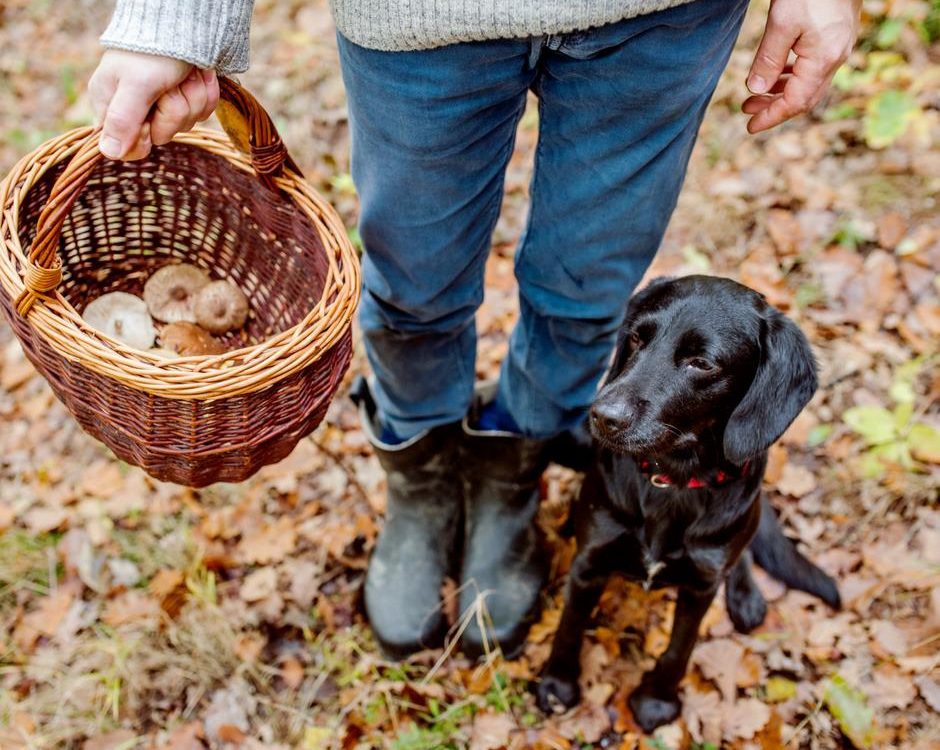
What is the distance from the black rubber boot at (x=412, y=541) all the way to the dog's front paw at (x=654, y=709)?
0.61 metres

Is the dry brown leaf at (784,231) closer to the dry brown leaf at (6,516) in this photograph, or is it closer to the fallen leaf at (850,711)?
the fallen leaf at (850,711)

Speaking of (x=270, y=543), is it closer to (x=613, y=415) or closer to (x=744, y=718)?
(x=613, y=415)

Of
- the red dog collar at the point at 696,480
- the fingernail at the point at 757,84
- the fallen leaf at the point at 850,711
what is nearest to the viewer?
the fingernail at the point at 757,84

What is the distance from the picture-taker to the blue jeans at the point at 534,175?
4.92ft

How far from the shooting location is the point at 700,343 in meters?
1.82

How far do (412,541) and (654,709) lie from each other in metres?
0.83

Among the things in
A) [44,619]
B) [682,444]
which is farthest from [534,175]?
[44,619]

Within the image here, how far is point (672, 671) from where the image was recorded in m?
2.27

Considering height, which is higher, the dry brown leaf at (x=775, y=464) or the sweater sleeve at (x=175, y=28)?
the sweater sleeve at (x=175, y=28)

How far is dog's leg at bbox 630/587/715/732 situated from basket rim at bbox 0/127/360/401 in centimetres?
117

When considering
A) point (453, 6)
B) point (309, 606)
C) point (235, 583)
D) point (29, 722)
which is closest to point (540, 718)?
point (309, 606)

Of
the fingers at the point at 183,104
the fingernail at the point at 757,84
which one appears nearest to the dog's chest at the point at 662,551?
the fingernail at the point at 757,84

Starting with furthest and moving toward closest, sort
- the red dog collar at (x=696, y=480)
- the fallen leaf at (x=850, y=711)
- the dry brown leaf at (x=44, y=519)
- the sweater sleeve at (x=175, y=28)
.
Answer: the dry brown leaf at (x=44, y=519), the fallen leaf at (x=850, y=711), the red dog collar at (x=696, y=480), the sweater sleeve at (x=175, y=28)

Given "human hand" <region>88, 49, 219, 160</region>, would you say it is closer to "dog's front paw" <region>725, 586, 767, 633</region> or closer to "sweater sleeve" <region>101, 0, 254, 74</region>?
"sweater sleeve" <region>101, 0, 254, 74</region>
